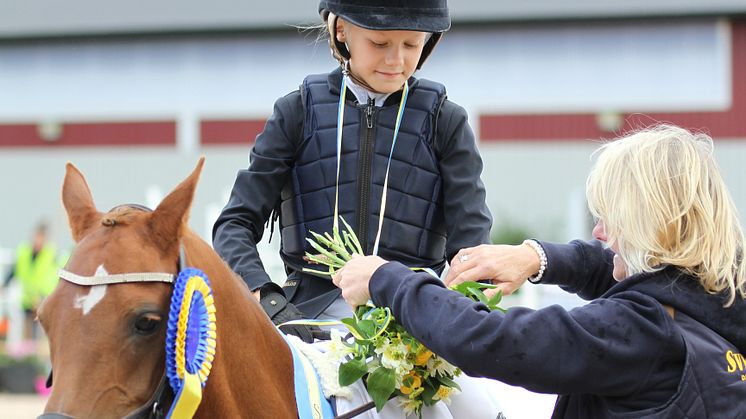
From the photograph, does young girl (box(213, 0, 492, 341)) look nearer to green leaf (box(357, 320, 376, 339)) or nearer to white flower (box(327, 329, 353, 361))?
white flower (box(327, 329, 353, 361))

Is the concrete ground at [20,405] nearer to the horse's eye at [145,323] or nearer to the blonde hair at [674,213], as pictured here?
the horse's eye at [145,323]

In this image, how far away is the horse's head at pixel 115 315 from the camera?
2301 mm

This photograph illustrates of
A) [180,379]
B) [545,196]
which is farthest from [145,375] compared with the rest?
[545,196]

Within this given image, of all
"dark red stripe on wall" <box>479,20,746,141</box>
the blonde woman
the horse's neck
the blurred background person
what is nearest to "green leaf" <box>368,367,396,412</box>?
the horse's neck

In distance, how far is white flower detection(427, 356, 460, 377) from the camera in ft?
9.66

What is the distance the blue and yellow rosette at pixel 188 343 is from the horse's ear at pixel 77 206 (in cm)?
31

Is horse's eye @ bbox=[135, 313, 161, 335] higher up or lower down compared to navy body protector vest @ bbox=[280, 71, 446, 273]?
lower down

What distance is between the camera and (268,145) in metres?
3.67

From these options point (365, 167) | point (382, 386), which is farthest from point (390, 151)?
point (382, 386)

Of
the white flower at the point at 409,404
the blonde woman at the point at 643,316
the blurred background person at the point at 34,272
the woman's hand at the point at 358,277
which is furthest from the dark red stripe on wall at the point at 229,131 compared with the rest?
the blonde woman at the point at 643,316

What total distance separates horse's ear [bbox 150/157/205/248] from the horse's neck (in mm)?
145

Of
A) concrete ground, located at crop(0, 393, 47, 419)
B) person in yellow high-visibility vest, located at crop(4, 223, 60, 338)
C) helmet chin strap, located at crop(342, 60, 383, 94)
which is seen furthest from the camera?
person in yellow high-visibility vest, located at crop(4, 223, 60, 338)

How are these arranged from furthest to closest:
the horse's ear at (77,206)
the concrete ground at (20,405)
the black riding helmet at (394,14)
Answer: the concrete ground at (20,405) → the black riding helmet at (394,14) → the horse's ear at (77,206)

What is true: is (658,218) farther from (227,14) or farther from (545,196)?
(227,14)
